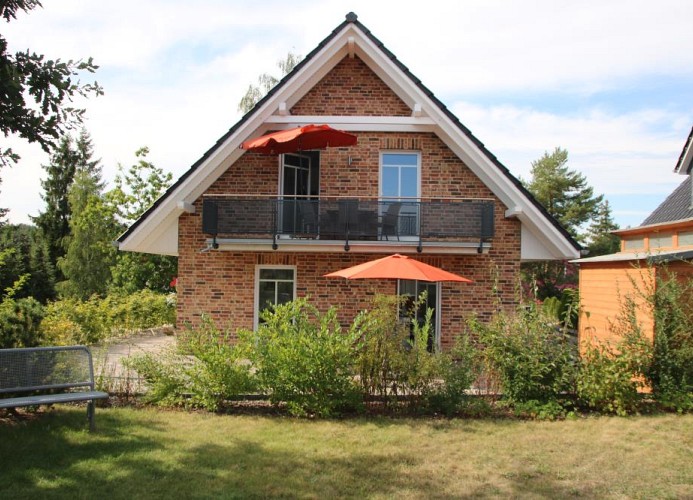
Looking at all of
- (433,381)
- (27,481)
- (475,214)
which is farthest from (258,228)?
(27,481)

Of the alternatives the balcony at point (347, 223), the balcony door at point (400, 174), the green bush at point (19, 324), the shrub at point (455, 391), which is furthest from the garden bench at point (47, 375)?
the balcony door at point (400, 174)

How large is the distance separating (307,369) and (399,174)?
6785mm

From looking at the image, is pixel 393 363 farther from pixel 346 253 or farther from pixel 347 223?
pixel 346 253

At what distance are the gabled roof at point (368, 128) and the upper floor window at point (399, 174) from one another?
73cm

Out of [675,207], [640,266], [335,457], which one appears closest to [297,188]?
[640,266]

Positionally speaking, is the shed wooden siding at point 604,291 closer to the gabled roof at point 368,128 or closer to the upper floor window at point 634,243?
the gabled roof at point 368,128

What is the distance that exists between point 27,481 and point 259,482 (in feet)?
7.17

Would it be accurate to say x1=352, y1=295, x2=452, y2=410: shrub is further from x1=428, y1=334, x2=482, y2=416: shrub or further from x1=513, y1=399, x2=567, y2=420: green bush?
x1=513, y1=399, x2=567, y2=420: green bush

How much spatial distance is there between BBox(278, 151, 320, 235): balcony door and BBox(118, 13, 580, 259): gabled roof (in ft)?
3.23

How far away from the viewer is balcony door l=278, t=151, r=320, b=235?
13.1m

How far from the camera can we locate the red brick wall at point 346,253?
13297 millimetres

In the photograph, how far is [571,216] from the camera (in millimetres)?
43375

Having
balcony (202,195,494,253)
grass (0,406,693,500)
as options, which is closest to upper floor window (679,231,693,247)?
balcony (202,195,494,253)

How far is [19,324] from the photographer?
8062 mm
